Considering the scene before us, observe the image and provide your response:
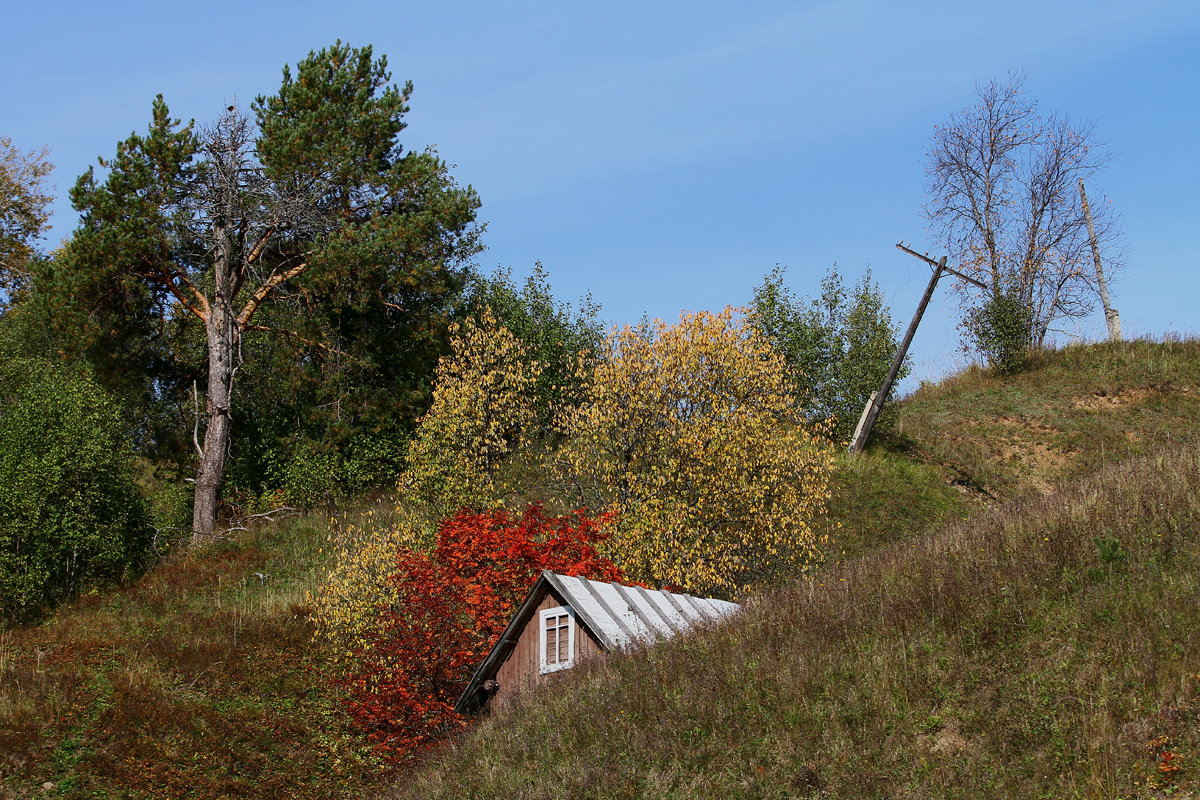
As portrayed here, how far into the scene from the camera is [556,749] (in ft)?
42.2

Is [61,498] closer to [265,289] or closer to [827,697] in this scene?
[265,289]

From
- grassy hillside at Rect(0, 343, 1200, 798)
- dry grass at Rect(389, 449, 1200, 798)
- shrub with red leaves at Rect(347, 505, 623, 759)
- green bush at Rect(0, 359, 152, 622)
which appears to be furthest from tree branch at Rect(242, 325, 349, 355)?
dry grass at Rect(389, 449, 1200, 798)

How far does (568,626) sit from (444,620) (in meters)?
3.99

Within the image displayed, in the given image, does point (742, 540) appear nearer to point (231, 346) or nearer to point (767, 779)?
point (767, 779)

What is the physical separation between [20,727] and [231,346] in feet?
61.2

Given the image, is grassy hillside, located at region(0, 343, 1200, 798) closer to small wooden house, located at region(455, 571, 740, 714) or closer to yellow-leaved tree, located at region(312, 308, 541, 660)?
small wooden house, located at region(455, 571, 740, 714)

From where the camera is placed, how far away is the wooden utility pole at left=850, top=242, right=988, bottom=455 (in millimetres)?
36750

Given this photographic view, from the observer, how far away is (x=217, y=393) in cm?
Answer: 3544

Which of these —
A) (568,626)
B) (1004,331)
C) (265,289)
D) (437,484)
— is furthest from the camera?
(1004,331)

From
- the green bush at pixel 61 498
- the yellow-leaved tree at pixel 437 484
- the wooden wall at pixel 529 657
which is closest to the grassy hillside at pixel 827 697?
the wooden wall at pixel 529 657

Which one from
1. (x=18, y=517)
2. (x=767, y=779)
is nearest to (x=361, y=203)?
(x=18, y=517)

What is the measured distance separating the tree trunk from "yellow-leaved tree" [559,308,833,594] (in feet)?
54.0

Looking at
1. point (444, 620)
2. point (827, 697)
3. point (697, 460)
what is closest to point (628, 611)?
point (444, 620)

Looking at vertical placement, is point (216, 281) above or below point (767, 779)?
above
